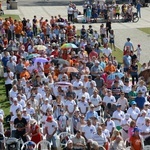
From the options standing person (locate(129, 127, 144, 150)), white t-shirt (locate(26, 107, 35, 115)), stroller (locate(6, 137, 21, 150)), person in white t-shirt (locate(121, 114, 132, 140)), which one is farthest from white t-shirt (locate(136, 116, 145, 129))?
stroller (locate(6, 137, 21, 150))

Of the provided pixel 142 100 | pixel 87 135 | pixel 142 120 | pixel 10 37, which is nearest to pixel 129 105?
pixel 142 100

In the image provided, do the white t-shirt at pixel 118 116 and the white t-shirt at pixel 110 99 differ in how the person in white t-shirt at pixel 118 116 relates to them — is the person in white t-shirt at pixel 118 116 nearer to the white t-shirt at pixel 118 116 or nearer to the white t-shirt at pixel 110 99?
the white t-shirt at pixel 118 116

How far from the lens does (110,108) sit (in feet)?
59.8

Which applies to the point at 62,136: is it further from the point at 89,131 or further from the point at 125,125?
the point at 125,125

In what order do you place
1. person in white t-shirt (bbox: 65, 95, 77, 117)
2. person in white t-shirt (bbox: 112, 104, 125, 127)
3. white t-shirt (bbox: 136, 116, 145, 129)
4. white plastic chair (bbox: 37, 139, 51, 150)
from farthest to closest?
person in white t-shirt (bbox: 65, 95, 77, 117) → person in white t-shirt (bbox: 112, 104, 125, 127) → white t-shirt (bbox: 136, 116, 145, 129) → white plastic chair (bbox: 37, 139, 51, 150)

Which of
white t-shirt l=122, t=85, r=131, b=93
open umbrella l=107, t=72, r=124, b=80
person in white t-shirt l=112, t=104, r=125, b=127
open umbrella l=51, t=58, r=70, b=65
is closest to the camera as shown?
person in white t-shirt l=112, t=104, r=125, b=127

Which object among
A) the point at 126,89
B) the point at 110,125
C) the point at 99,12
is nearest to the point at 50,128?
the point at 110,125

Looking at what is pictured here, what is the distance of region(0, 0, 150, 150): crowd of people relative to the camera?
15.9 m

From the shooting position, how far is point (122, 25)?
4153cm

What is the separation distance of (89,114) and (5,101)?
608 cm

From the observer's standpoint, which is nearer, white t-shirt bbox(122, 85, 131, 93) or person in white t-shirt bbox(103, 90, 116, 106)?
person in white t-shirt bbox(103, 90, 116, 106)

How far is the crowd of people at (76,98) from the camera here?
15867 millimetres

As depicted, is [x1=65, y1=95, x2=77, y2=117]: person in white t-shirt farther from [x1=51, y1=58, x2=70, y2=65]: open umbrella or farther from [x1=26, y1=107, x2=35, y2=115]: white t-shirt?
[x1=51, y1=58, x2=70, y2=65]: open umbrella

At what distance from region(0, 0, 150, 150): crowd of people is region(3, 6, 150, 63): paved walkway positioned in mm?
6948
